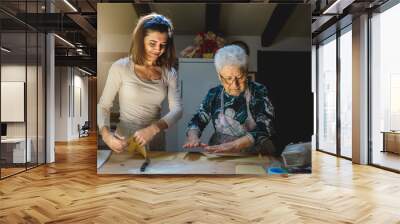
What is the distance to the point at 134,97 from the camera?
6625 millimetres

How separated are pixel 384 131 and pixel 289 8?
125 inches

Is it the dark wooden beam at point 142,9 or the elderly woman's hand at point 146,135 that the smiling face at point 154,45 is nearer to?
the dark wooden beam at point 142,9

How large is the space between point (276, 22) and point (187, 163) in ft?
9.61

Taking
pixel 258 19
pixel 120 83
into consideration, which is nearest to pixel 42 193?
pixel 120 83

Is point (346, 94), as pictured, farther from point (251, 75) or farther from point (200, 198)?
point (200, 198)

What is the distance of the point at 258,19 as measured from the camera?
21.9 ft

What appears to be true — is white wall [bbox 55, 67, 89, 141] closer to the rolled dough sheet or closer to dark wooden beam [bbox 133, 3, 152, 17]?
dark wooden beam [bbox 133, 3, 152, 17]

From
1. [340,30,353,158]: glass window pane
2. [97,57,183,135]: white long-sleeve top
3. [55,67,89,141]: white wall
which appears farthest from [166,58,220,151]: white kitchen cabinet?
[55,67,89,141]: white wall

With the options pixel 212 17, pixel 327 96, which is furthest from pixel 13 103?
pixel 327 96

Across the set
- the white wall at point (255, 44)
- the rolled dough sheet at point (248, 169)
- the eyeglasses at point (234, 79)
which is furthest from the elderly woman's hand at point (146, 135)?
the rolled dough sheet at point (248, 169)

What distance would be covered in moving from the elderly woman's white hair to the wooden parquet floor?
6.44 ft

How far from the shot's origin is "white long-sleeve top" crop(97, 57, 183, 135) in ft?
21.7

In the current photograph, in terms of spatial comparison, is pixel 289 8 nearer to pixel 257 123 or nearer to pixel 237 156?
pixel 257 123

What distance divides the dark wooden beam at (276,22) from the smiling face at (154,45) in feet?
5.75
